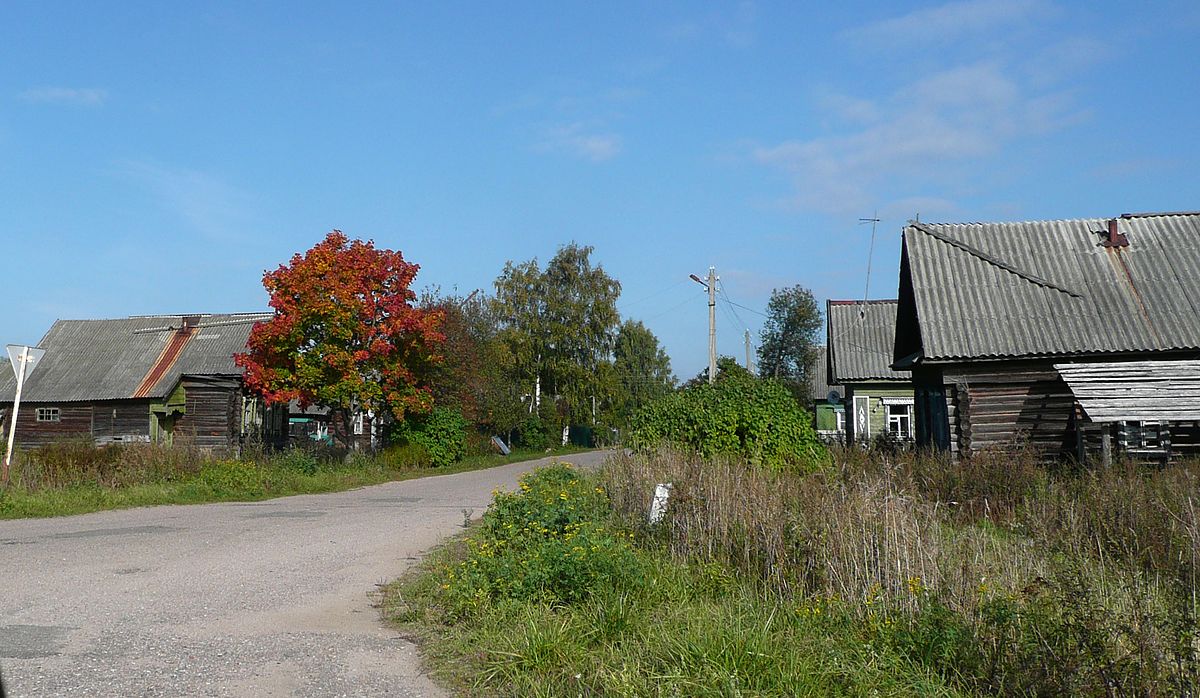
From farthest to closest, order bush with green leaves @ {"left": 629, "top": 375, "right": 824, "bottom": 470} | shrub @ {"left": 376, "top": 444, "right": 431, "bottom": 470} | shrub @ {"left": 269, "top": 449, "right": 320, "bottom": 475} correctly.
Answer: shrub @ {"left": 376, "top": 444, "right": 431, "bottom": 470}
shrub @ {"left": 269, "top": 449, "right": 320, "bottom": 475}
bush with green leaves @ {"left": 629, "top": 375, "right": 824, "bottom": 470}

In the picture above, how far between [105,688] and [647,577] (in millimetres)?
3989

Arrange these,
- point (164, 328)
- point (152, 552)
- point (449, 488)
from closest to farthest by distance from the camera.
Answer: point (152, 552) < point (449, 488) < point (164, 328)

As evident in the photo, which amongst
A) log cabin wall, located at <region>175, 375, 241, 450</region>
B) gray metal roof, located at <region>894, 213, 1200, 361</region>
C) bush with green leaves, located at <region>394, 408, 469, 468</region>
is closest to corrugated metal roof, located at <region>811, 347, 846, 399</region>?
bush with green leaves, located at <region>394, 408, 469, 468</region>

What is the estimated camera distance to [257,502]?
19734mm

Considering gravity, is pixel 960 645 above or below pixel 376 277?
below

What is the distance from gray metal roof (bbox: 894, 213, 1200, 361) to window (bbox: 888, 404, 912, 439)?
1370cm

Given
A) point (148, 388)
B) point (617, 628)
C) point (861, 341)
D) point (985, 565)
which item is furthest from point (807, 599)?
point (148, 388)

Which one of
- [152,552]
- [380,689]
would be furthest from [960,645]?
[152,552]

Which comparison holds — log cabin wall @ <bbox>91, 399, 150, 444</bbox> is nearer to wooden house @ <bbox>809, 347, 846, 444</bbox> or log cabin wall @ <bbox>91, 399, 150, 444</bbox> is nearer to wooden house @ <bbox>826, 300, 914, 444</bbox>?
wooden house @ <bbox>826, 300, 914, 444</bbox>

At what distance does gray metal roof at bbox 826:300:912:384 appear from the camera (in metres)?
39.8

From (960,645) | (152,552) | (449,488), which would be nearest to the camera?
(960,645)

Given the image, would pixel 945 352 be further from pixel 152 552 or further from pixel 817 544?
pixel 152 552

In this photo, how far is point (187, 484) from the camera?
2048 cm

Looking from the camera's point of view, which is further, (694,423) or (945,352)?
(945,352)
